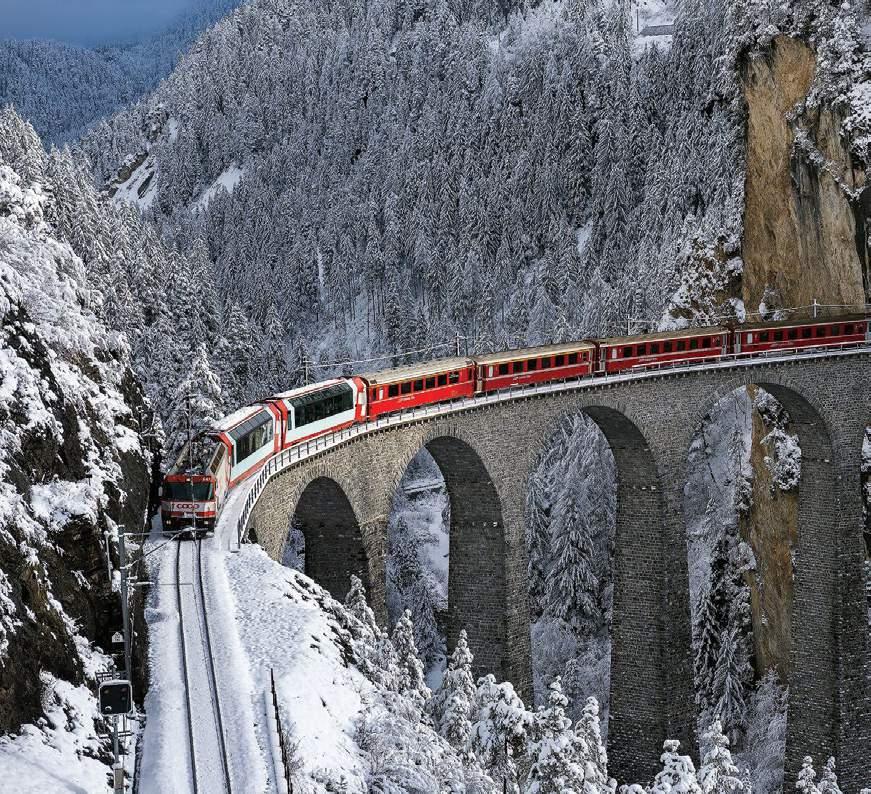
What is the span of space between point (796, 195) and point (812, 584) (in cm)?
2179

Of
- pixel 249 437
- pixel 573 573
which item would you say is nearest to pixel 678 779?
pixel 249 437

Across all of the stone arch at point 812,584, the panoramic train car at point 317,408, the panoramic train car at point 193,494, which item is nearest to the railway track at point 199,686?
the panoramic train car at point 193,494

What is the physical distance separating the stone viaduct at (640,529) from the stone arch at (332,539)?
47mm

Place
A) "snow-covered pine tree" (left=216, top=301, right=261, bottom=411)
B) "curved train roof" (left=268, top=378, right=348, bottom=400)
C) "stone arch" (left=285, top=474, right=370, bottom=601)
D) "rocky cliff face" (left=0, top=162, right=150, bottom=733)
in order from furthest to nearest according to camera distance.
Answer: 1. "snow-covered pine tree" (left=216, top=301, right=261, bottom=411)
2. "curved train roof" (left=268, top=378, right=348, bottom=400)
3. "stone arch" (left=285, top=474, right=370, bottom=601)
4. "rocky cliff face" (left=0, top=162, right=150, bottom=733)

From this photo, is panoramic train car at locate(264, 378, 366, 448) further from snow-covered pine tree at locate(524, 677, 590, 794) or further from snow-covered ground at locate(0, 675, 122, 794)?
snow-covered ground at locate(0, 675, 122, 794)

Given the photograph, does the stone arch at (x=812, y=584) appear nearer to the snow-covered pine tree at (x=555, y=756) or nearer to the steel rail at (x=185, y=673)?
the snow-covered pine tree at (x=555, y=756)

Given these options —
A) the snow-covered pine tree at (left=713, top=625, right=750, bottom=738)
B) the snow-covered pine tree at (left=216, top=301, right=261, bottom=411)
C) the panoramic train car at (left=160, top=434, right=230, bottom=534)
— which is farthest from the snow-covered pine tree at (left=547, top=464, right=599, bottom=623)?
the panoramic train car at (left=160, top=434, right=230, bottom=534)

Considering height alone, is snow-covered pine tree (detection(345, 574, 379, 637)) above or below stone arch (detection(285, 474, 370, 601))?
below

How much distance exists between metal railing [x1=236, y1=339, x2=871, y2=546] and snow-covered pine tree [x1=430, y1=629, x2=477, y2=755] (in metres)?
6.86

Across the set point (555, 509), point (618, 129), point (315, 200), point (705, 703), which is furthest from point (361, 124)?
point (705, 703)

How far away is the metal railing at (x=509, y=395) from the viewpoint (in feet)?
115

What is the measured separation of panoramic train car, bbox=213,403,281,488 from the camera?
1389 inches

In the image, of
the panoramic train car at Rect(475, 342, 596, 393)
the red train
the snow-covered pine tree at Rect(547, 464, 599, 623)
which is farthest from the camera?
the snow-covered pine tree at Rect(547, 464, 599, 623)

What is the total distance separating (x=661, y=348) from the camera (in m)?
50.4
